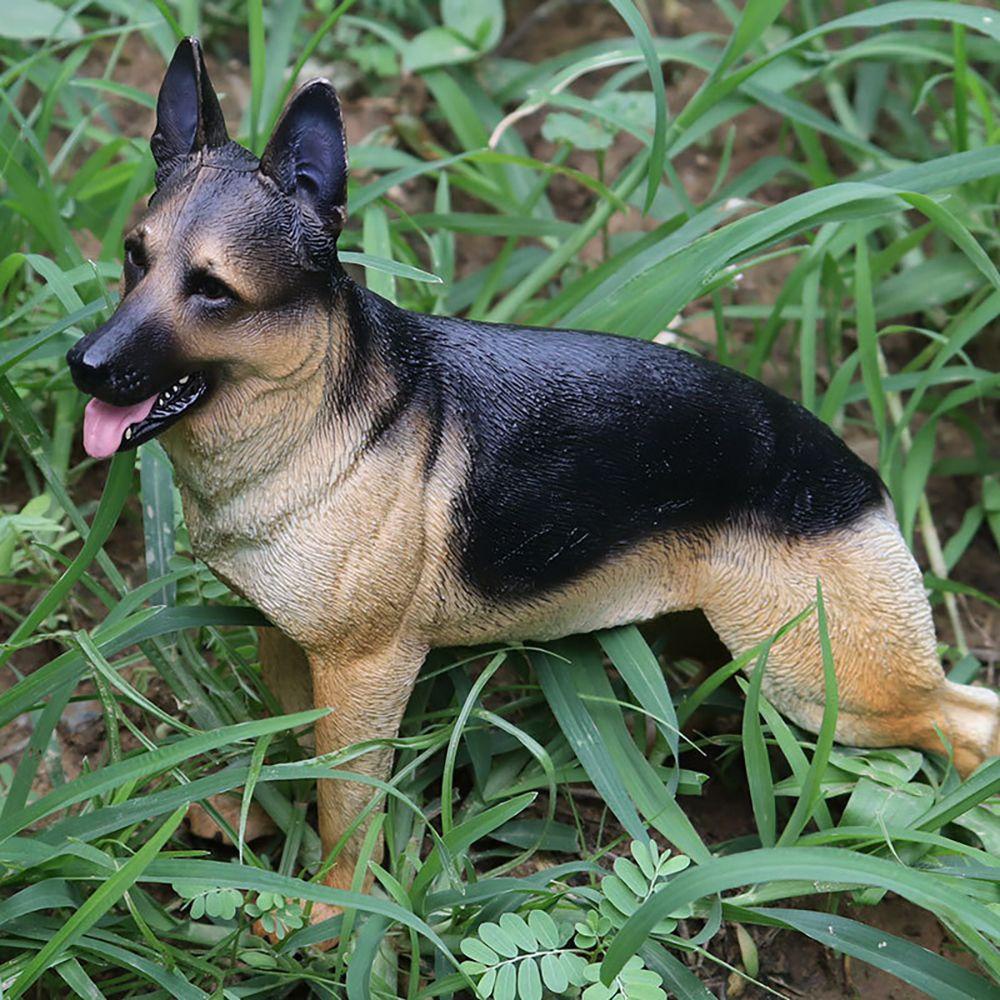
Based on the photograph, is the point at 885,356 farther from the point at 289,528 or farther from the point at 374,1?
the point at 289,528

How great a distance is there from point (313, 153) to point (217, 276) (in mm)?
199

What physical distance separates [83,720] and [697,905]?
113cm

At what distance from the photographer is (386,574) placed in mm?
1936

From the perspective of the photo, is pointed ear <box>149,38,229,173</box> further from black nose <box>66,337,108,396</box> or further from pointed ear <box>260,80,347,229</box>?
black nose <box>66,337,108,396</box>

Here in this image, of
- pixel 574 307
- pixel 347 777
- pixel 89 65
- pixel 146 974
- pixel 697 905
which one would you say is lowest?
pixel 697 905

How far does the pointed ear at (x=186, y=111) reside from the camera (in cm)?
180

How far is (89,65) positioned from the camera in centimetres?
363

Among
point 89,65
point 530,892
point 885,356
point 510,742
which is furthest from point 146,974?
point 89,65

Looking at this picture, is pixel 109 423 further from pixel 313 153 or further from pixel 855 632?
pixel 855 632

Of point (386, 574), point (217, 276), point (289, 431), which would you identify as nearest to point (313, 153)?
point (217, 276)

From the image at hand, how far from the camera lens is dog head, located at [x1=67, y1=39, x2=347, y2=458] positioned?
1710mm

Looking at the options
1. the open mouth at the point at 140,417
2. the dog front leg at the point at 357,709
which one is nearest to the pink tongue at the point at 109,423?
the open mouth at the point at 140,417

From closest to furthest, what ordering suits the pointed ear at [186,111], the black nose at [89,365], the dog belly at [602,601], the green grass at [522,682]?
the black nose at [89,365] < the pointed ear at [186,111] < the green grass at [522,682] < the dog belly at [602,601]

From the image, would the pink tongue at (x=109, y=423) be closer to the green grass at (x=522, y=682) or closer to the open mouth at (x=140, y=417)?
the open mouth at (x=140, y=417)
